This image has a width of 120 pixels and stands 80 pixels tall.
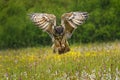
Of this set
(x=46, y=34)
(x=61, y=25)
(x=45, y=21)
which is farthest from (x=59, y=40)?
(x=46, y=34)

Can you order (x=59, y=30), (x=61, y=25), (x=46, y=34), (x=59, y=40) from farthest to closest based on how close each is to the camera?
(x=46, y=34), (x=59, y=40), (x=61, y=25), (x=59, y=30)

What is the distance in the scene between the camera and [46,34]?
31.4 meters

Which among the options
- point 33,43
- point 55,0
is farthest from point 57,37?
point 55,0

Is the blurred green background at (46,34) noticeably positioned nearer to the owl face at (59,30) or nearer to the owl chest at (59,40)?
the owl chest at (59,40)

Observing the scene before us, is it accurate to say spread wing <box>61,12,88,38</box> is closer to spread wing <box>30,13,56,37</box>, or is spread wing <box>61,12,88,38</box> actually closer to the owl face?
the owl face

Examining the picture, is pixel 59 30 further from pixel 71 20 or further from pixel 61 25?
pixel 71 20

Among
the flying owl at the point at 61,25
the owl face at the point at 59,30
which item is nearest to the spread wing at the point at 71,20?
the flying owl at the point at 61,25

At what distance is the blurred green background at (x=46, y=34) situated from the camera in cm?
3092

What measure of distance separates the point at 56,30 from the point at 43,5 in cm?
1828

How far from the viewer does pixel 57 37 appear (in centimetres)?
1515

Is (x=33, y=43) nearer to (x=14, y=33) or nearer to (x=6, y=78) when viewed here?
(x=14, y=33)

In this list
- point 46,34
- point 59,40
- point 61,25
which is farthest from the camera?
point 46,34

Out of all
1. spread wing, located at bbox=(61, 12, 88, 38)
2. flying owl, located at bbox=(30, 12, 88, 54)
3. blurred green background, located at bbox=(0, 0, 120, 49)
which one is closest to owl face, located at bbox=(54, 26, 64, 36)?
flying owl, located at bbox=(30, 12, 88, 54)

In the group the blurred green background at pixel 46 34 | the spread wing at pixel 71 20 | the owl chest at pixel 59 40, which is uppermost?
the spread wing at pixel 71 20
